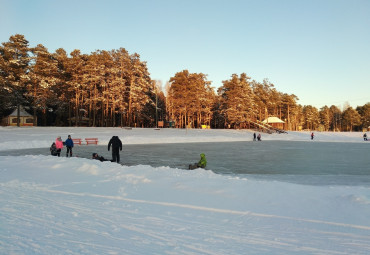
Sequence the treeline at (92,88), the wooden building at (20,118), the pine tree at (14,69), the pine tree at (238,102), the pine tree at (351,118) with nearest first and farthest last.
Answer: the pine tree at (14,69) < the treeline at (92,88) < the wooden building at (20,118) < the pine tree at (238,102) < the pine tree at (351,118)

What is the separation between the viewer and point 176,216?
5.35 m

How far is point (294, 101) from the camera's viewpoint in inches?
3718

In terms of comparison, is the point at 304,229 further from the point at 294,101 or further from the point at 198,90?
the point at 294,101

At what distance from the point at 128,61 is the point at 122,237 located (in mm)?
52280

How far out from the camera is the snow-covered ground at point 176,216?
12.8ft

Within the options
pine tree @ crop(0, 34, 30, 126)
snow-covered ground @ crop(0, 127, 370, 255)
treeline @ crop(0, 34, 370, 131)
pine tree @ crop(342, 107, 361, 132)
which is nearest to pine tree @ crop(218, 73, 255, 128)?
treeline @ crop(0, 34, 370, 131)

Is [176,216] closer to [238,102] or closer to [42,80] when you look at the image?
[42,80]

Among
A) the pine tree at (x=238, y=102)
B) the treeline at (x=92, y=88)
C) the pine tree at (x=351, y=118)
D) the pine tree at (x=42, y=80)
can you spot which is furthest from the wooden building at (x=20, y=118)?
the pine tree at (x=351, y=118)

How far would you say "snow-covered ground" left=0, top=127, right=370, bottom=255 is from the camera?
3.91 meters

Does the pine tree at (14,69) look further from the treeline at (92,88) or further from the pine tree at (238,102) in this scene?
the pine tree at (238,102)

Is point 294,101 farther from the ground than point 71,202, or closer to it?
farther from the ground

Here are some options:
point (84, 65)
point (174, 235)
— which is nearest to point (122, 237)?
point (174, 235)

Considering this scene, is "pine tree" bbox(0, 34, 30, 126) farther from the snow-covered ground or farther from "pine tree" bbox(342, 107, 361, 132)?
"pine tree" bbox(342, 107, 361, 132)

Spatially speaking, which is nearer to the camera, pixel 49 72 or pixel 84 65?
pixel 49 72
